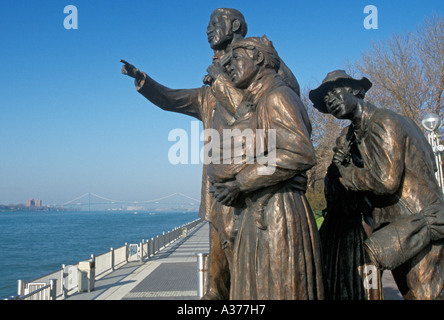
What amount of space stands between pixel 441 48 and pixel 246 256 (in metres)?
20.6

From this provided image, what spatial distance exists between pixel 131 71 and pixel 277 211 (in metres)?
2.28

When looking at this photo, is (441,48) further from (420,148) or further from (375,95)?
(420,148)

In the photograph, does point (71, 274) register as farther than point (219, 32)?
Yes

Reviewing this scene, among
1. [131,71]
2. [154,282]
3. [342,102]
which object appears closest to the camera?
[342,102]

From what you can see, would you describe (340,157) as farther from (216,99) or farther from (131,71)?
(131,71)

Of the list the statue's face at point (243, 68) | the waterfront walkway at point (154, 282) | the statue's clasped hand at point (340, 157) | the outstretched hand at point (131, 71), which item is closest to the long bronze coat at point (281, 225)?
the statue's face at point (243, 68)

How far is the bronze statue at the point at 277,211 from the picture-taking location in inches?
98.6

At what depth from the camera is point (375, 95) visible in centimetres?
2031

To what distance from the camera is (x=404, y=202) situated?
286cm

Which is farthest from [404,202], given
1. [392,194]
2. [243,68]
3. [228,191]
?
[243,68]

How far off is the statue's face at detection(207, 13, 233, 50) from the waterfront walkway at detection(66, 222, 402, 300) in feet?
21.8

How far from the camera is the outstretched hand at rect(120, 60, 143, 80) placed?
397 centimetres

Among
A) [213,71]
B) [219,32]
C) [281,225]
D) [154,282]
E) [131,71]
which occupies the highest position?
[219,32]
